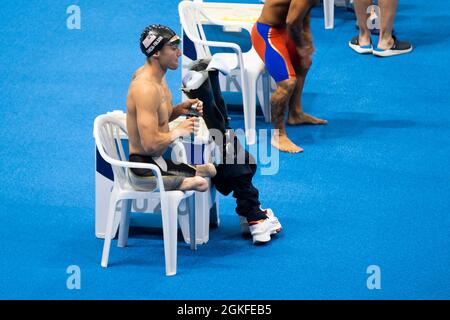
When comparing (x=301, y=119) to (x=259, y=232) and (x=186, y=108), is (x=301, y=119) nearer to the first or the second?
(x=259, y=232)

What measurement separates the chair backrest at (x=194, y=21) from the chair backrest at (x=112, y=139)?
6.94 feet

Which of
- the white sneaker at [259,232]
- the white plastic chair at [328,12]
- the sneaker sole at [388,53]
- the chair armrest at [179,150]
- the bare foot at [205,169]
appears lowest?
the sneaker sole at [388,53]

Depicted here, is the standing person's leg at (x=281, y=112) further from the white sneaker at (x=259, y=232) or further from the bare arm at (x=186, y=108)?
the bare arm at (x=186, y=108)

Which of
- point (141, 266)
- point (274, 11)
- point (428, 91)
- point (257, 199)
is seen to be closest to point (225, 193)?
point (257, 199)

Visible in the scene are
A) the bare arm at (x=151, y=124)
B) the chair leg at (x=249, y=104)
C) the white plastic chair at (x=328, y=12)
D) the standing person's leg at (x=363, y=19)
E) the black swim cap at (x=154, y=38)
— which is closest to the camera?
the bare arm at (x=151, y=124)

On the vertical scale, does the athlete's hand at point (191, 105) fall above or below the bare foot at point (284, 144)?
above

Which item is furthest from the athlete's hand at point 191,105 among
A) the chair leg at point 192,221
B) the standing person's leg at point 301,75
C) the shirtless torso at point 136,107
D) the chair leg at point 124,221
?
the standing person's leg at point 301,75

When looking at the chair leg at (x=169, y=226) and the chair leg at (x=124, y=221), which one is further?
the chair leg at (x=124, y=221)

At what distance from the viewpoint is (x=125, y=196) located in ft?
24.4

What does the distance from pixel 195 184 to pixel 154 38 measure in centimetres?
99

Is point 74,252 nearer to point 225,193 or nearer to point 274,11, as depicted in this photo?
point 225,193

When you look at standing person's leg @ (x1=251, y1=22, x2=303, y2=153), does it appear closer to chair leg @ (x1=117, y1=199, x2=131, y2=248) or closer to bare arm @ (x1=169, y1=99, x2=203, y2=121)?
bare arm @ (x1=169, y1=99, x2=203, y2=121)

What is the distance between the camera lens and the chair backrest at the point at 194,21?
984cm

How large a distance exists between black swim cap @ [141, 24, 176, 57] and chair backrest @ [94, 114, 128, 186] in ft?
1.99
